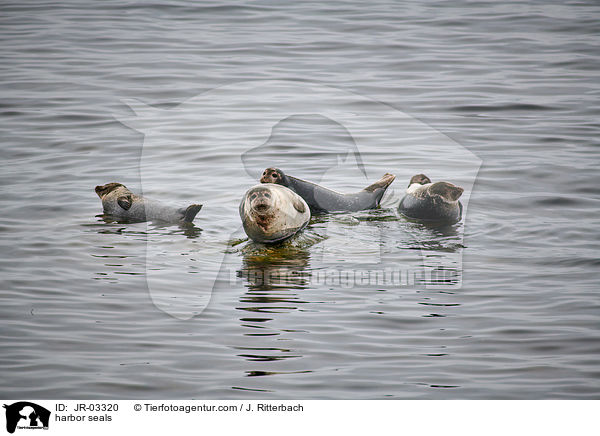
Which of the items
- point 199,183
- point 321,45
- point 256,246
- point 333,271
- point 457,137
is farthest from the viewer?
point 321,45

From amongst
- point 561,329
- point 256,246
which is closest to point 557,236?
point 561,329

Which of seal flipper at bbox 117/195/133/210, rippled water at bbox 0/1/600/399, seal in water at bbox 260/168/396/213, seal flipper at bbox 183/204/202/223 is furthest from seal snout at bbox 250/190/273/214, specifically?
seal flipper at bbox 117/195/133/210

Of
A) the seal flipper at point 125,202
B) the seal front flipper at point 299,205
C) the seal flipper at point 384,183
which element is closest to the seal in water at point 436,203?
the seal flipper at point 384,183

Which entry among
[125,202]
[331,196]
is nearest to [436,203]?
[331,196]

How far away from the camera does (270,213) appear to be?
21.6 feet

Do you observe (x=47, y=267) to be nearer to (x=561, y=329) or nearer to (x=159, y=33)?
(x=561, y=329)

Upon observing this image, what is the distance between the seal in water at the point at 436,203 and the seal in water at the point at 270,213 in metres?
1.35

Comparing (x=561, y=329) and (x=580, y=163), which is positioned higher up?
(x=580, y=163)

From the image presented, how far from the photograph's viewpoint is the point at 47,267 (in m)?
6.27

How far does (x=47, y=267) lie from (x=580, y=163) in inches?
250

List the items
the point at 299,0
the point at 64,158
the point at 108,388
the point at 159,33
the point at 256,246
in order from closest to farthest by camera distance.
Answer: the point at 108,388
the point at 256,246
the point at 64,158
the point at 159,33
the point at 299,0

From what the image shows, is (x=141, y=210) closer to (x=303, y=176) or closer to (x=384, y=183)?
(x=303, y=176)

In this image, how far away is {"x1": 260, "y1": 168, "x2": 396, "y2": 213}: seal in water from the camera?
7.43m
